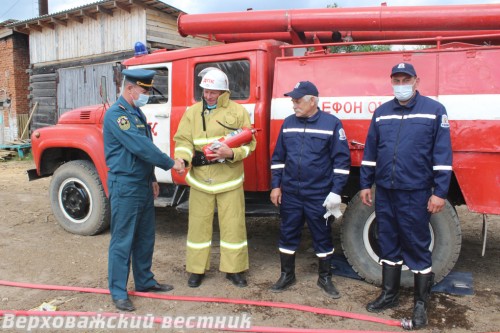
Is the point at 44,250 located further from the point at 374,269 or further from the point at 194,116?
the point at 374,269

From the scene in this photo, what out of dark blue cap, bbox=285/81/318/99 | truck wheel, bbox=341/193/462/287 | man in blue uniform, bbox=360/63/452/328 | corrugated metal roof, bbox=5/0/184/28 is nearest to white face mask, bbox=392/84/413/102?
man in blue uniform, bbox=360/63/452/328

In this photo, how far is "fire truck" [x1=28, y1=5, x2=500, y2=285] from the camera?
3.56 m

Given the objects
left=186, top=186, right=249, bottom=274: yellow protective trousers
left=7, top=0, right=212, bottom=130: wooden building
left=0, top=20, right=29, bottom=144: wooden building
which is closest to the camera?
left=186, top=186, right=249, bottom=274: yellow protective trousers

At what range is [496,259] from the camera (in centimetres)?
478

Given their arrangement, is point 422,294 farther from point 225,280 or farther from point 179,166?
point 179,166

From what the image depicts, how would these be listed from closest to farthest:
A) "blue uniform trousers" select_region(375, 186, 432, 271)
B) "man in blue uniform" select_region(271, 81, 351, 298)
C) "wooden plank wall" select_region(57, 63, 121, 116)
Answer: "blue uniform trousers" select_region(375, 186, 432, 271), "man in blue uniform" select_region(271, 81, 351, 298), "wooden plank wall" select_region(57, 63, 121, 116)

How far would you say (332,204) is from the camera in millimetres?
3602

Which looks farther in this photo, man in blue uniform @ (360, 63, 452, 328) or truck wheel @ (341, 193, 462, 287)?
truck wheel @ (341, 193, 462, 287)

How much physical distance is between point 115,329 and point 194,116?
1.87m

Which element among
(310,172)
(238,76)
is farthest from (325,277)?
(238,76)

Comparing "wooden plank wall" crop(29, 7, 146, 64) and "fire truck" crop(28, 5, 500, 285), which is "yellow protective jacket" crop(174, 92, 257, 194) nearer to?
"fire truck" crop(28, 5, 500, 285)

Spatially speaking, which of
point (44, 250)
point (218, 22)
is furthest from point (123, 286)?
point (218, 22)

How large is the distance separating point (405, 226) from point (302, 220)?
2.99 feet

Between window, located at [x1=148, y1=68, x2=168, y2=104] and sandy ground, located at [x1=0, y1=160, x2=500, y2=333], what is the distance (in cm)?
171
